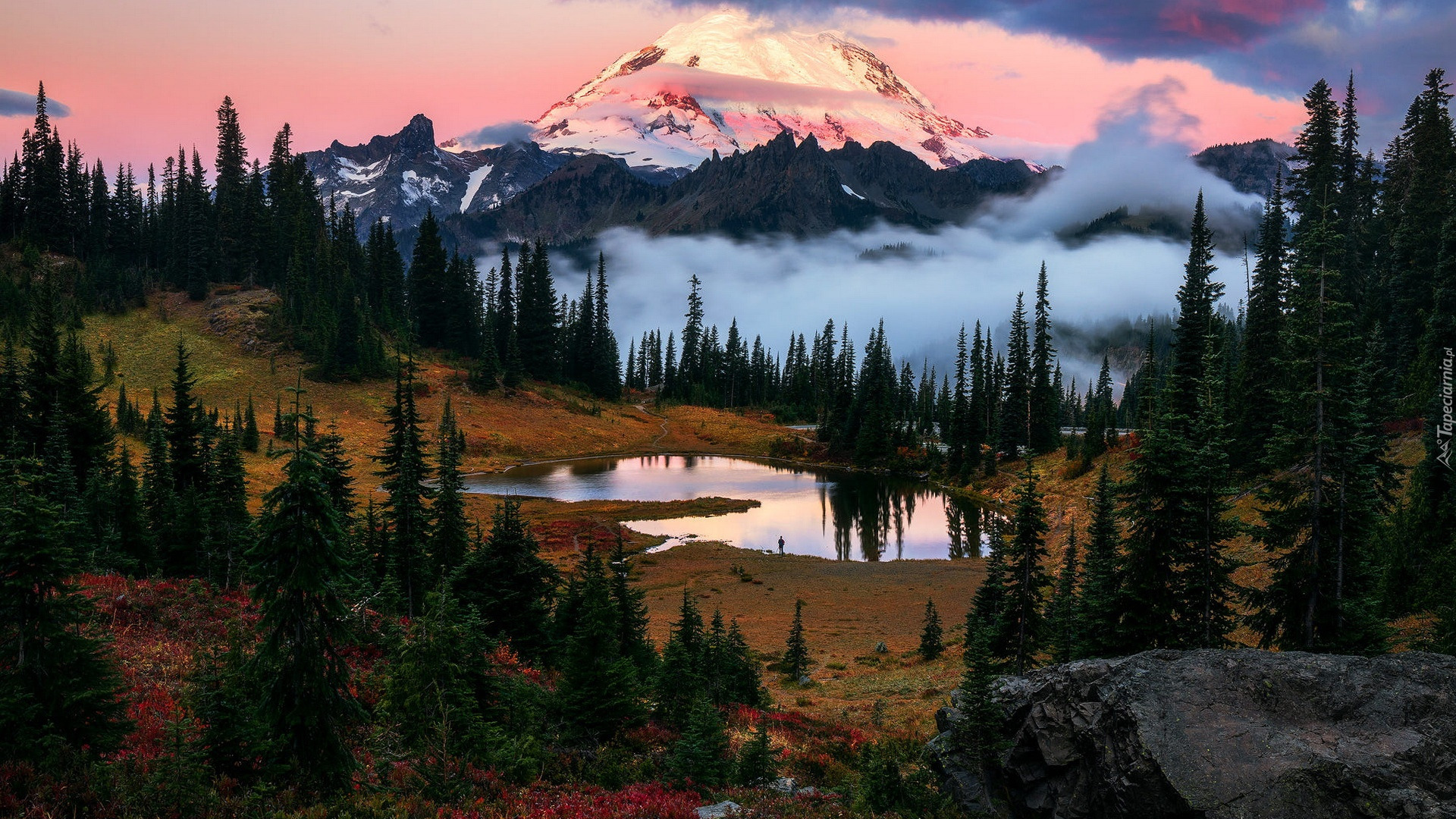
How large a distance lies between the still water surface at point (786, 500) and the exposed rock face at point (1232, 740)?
47199mm

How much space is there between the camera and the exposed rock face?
1077 centimetres

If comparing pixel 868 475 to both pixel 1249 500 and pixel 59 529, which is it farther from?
pixel 59 529

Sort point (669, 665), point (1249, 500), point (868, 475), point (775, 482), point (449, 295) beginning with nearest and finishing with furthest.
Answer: point (669, 665) → point (1249, 500) → point (775, 482) → point (868, 475) → point (449, 295)

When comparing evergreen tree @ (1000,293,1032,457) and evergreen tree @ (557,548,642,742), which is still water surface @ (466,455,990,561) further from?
evergreen tree @ (557,548,642,742)

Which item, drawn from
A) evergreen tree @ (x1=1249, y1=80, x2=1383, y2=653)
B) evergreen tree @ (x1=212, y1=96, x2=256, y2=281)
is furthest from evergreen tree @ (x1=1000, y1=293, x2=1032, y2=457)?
evergreen tree @ (x1=212, y1=96, x2=256, y2=281)

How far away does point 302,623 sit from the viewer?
37.0 ft

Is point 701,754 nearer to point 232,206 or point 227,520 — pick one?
point 227,520

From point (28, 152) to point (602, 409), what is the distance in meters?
94.9

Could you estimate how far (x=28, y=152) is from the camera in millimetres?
105562

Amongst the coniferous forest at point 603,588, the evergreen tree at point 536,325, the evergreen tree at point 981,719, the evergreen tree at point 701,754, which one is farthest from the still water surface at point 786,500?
the evergreen tree at point 701,754

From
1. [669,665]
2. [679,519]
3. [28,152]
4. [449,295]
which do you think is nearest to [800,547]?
[679,519]

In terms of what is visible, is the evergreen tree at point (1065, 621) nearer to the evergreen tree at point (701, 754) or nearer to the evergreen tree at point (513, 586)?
the evergreen tree at point (701, 754)

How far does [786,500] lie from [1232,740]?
237ft

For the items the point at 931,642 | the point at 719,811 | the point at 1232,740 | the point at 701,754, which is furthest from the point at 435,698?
the point at 931,642
